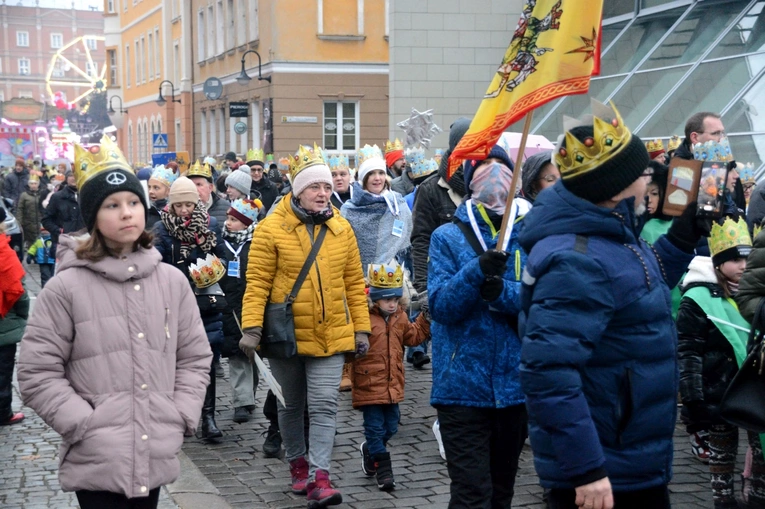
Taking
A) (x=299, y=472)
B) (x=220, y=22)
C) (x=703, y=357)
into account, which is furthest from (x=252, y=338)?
(x=220, y=22)

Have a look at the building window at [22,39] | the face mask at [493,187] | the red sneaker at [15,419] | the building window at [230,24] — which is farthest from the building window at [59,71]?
the face mask at [493,187]

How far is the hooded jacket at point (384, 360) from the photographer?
7.17 meters

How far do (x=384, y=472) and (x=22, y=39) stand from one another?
14073 cm

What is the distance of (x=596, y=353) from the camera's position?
3602 mm

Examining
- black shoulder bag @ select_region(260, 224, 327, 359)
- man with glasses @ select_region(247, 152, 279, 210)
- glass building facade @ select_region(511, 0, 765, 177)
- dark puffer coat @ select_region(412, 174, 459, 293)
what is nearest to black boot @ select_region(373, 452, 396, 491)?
black shoulder bag @ select_region(260, 224, 327, 359)

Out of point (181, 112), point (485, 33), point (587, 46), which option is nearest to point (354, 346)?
point (587, 46)

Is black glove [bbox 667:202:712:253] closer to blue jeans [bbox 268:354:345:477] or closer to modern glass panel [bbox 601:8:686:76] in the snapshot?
blue jeans [bbox 268:354:345:477]

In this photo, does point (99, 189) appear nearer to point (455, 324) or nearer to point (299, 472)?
point (455, 324)

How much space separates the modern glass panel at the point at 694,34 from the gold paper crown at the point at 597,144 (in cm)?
1257

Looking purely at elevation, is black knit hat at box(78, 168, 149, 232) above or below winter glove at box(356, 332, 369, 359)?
above

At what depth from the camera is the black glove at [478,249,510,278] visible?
15.4 feet

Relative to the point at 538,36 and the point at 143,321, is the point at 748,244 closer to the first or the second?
the point at 538,36

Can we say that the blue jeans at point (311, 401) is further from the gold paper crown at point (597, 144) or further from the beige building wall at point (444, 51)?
the beige building wall at point (444, 51)

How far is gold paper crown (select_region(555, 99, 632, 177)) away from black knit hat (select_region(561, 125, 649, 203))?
14mm
